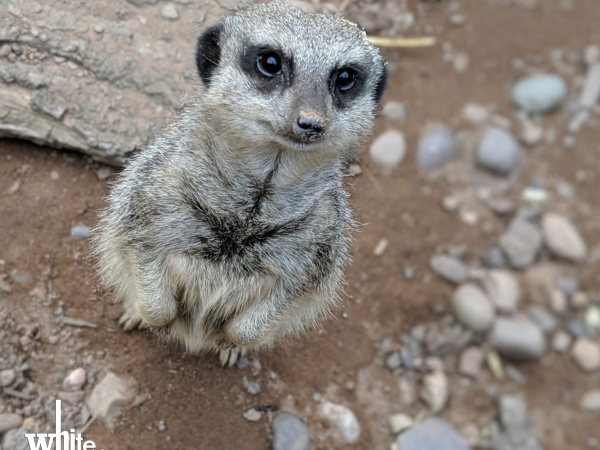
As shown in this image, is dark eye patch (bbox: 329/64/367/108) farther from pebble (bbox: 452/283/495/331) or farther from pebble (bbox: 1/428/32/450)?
pebble (bbox: 452/283/495/331)

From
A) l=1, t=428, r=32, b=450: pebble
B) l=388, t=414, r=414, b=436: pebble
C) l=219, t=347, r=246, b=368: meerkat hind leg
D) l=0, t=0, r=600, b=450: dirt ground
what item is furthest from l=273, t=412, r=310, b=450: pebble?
l=1, t=428, r=32, b=450: pebble

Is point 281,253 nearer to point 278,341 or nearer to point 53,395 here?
point 278,341

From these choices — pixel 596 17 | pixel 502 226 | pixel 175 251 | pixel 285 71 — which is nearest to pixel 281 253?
pixel 175 251

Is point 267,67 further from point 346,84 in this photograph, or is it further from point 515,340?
point 515,340

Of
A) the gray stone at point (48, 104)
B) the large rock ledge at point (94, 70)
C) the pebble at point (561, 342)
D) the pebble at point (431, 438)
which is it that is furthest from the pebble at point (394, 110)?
the gray stone at point (48, 104)

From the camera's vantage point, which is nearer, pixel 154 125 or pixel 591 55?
pixel 154 125

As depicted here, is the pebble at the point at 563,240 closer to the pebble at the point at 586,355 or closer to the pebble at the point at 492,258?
the pebble at the point at 492,258
